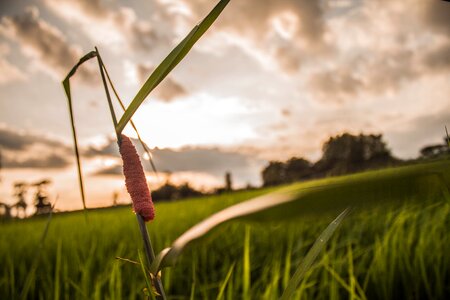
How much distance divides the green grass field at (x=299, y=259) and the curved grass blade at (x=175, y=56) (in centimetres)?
11

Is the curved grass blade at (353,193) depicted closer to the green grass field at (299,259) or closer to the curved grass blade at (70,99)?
the green grass field at (299,259)

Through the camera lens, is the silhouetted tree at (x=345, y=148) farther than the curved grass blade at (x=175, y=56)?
Yes

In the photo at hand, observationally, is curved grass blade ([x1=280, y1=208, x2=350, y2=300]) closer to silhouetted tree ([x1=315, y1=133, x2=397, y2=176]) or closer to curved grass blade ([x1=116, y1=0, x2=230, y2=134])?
curved grass blade ([x1=116, y1=0, x2=230, y2=134])

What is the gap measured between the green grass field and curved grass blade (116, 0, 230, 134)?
0.11 metres

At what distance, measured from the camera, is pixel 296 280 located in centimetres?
30

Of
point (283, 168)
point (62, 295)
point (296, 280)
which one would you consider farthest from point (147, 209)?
point (283, 168)

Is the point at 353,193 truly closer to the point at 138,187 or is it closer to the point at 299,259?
the point at 138,187

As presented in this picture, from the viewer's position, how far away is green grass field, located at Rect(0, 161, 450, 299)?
131 millimetres

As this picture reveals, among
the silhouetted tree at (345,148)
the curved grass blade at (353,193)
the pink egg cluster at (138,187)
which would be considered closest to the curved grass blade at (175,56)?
the pink egg cluster at (138,187)

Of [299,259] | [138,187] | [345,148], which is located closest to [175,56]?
[138,187]

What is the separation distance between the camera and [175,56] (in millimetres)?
269

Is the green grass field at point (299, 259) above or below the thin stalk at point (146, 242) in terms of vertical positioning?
below

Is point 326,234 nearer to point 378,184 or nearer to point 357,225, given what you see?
point 378,184

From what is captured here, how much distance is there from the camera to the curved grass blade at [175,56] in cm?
26
